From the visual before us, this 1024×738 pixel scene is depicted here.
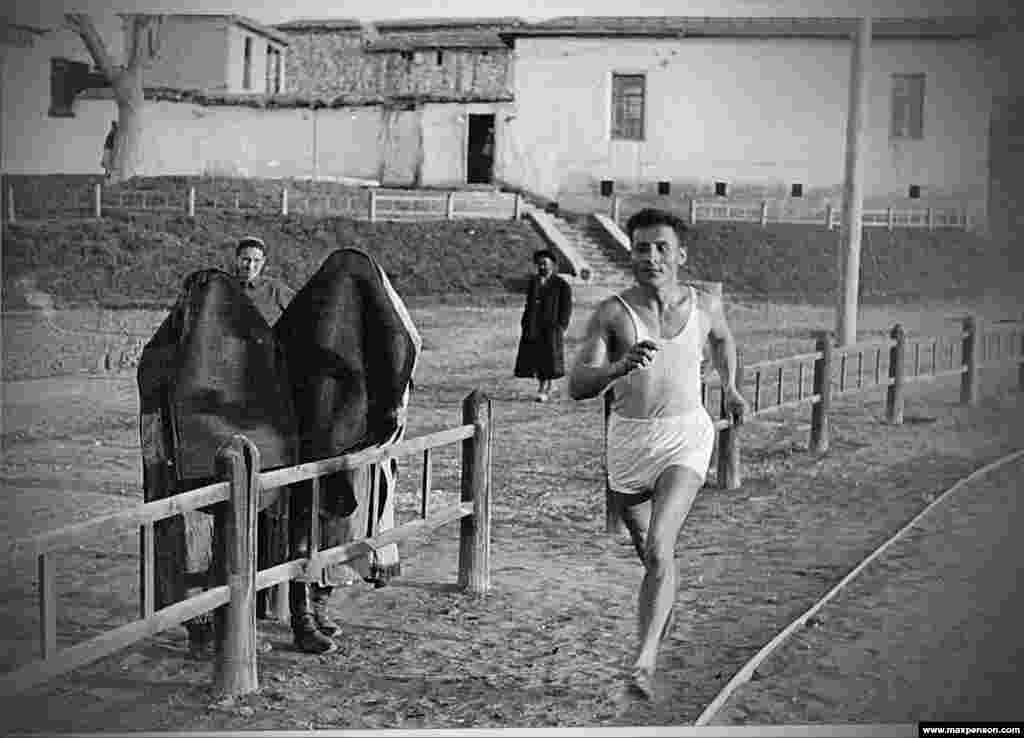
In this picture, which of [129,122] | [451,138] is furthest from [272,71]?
[451,138]

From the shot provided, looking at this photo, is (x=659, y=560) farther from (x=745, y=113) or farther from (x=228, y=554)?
(x=745, y=113)

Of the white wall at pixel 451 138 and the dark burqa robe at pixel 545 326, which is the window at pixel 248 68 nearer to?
the white wall at pixel 451 138

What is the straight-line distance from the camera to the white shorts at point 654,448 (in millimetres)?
3729

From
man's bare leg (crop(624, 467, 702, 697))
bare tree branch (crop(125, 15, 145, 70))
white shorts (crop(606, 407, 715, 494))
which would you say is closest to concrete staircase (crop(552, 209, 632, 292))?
white shorts (crop(606, 407, 715, 494))

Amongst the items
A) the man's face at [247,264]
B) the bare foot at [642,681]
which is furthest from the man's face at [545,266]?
the bare foot at [642,681]

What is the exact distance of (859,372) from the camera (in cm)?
631

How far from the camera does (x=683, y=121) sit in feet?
16.5

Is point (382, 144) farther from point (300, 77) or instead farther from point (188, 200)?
point (188, 200)

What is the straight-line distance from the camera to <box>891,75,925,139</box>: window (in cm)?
497

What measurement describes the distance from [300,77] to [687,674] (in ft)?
8.52

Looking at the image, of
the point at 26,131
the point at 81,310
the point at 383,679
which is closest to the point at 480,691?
the point at 383,679

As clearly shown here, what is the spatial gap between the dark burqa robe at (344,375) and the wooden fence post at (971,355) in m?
2.61

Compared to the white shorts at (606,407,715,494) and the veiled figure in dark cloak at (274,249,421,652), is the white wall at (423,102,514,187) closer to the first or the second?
the veiled figure in dark cloak at (274,249,421,652)

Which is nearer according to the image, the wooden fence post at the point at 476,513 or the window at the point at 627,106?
the wooden fence post at the point at 476,513
